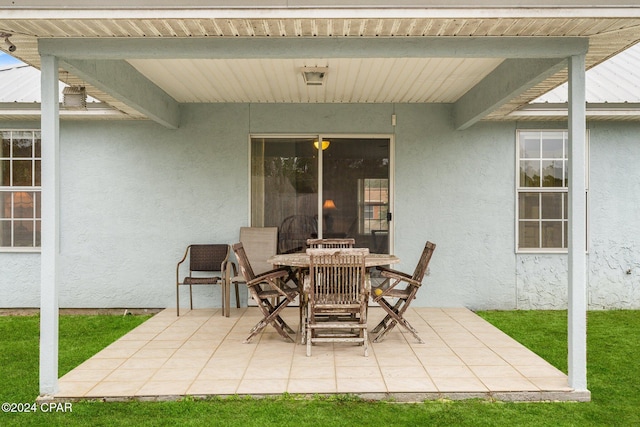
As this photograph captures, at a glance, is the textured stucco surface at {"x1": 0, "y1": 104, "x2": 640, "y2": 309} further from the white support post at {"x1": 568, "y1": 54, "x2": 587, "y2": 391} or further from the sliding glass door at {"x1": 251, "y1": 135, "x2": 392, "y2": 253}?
the white support post at {"x1": 568, "y1": 54, "x2": 587, "y2": 391}

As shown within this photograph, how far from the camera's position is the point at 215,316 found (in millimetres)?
6633

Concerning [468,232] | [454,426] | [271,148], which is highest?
[271,148]

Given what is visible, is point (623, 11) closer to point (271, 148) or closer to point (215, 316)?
point (271, 148)

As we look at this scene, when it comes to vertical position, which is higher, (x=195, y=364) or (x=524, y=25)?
(x=524, y=25)

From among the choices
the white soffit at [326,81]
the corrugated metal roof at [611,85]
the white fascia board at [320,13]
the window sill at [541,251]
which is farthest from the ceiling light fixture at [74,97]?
the window sill at [541,251]

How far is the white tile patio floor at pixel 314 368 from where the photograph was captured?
154 inches

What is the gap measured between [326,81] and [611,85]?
155 inches

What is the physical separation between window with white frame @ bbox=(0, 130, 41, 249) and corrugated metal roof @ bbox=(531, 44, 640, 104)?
21.5 feet

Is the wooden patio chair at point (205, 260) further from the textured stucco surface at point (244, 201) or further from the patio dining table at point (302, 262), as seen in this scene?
the patio dining table at point (302, 262)

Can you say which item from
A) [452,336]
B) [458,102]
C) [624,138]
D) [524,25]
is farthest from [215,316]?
[624,138]

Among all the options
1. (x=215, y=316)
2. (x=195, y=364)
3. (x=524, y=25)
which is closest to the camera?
(x=524, y=25)

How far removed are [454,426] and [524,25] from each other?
2.75 meters

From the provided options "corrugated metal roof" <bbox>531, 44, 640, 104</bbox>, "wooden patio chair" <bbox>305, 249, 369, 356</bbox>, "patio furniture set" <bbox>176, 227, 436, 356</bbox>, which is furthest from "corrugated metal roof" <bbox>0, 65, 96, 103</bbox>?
"corrugated metal roof" <bbox>531, 44, 640, 104</bbox>

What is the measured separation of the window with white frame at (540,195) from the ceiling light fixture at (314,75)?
10.4ft
